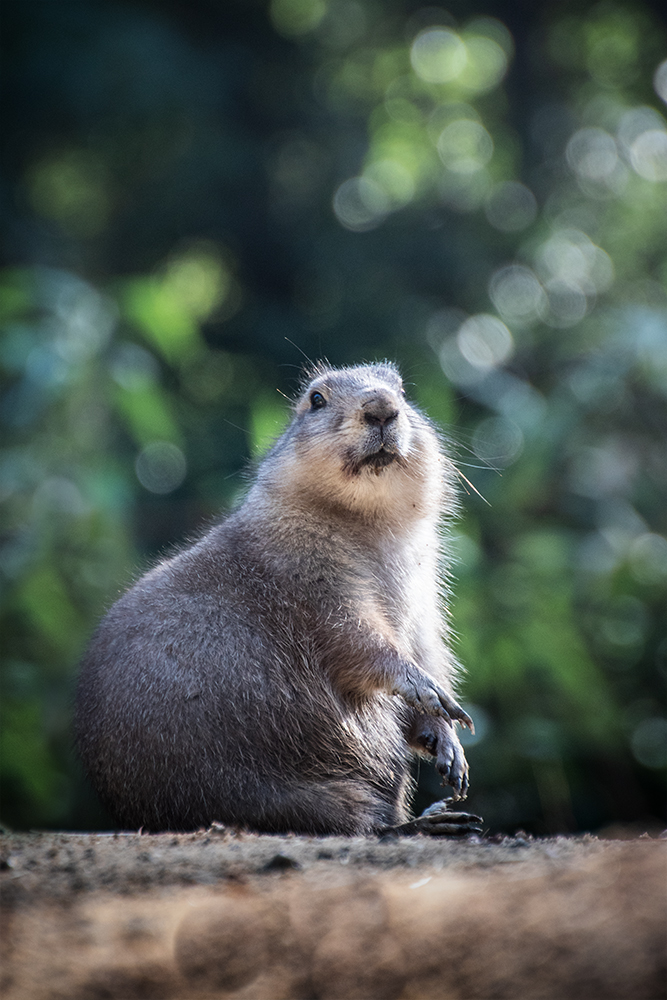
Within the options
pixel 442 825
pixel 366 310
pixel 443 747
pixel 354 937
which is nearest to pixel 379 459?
pixel 443 747

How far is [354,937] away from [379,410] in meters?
3.39

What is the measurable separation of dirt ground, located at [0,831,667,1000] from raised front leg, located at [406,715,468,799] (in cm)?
170

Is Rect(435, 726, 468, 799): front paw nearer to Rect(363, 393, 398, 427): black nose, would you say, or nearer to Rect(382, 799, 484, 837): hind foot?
Rect(382, 799, 484, 837): hind foot

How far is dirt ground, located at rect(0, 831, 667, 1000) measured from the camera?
→ 220 cm

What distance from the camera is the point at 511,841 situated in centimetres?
365

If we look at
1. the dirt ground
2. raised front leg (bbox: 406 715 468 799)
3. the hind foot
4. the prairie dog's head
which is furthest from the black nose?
the dirt ground

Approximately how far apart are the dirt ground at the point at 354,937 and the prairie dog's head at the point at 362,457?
9.33ft

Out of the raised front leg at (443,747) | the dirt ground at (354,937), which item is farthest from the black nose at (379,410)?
the dirt ground at (354,937)

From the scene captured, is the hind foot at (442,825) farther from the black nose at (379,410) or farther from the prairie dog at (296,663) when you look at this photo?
the black nose at (379,410)

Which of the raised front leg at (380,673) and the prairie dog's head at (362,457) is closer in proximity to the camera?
the raised front leg at (380,673)

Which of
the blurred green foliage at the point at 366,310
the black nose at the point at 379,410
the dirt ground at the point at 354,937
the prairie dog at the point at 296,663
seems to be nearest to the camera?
the dirt ground at the point at 354,937

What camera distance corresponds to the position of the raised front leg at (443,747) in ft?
15.1

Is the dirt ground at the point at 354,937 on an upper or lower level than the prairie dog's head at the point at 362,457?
lower

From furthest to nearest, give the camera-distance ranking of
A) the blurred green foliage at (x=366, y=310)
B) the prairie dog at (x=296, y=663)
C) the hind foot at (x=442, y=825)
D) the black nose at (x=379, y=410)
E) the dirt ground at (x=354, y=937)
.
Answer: the blurred green foliage at (x=366, y=310), the black nose at (x=379, y=410), the prairie dog at (x=296, y=663), the hind foot at (x=442, y=825), the dirt ground at (x=354, y=937)
